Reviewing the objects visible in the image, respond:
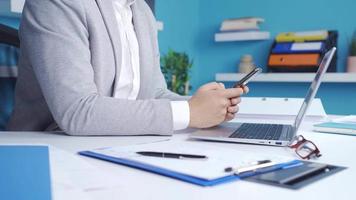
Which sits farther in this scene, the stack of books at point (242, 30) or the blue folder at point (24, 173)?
the stack of books at point (242, 30)

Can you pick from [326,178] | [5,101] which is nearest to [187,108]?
[326,178]

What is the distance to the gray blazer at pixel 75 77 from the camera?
810 millimetres

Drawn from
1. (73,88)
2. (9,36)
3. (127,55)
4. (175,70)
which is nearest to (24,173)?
(73,88)

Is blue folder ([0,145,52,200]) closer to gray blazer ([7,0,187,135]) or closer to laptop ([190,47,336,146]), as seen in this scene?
gray blazer ([7,0,187,135])

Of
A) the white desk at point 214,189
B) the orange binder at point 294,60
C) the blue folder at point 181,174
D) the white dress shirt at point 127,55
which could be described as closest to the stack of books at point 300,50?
the orange binder at point 294,60

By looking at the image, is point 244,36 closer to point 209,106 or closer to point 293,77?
point 293,77

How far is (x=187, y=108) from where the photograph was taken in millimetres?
848

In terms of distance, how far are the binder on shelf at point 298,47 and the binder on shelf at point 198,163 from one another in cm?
204

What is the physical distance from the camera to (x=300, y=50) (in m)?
2.55

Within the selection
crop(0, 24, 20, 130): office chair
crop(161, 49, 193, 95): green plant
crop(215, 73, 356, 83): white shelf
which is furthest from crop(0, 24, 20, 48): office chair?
crop(215, 73, 356, 83): white shelf

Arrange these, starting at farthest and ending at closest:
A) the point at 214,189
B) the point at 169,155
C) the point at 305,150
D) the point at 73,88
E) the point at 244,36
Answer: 1. the point at 244,36
2. the point at 73,88
3. the point at 305,150
4. the point at 169,155
5. the point at 214,189

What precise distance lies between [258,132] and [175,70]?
5.83ft

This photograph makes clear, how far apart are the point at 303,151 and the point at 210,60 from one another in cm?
241

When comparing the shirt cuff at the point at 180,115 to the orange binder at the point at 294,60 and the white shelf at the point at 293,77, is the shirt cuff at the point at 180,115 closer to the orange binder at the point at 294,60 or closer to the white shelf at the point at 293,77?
the white shelf at the point at 293,77
